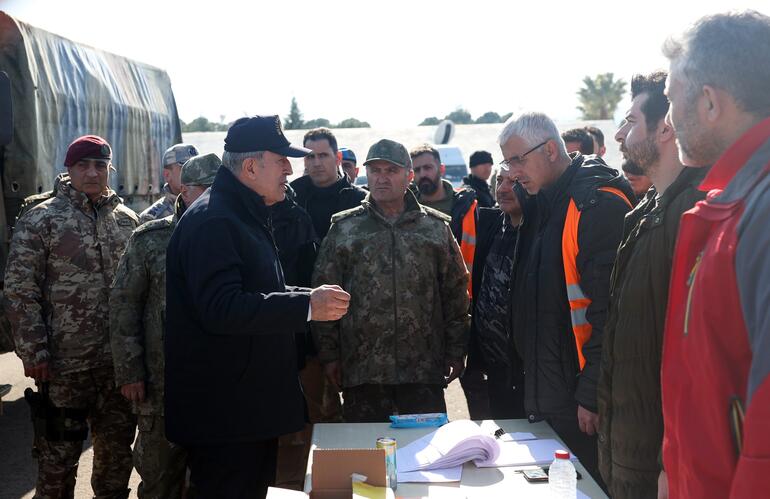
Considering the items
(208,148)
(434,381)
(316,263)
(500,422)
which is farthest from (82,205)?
(208,148)

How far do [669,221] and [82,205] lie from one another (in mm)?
3550

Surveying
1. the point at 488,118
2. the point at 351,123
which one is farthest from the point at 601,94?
the point at 351,123

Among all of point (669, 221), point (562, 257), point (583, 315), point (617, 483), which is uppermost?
point (669, 221)

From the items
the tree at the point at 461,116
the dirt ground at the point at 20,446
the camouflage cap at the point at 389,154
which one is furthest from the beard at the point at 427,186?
the tree at the point at 461,116

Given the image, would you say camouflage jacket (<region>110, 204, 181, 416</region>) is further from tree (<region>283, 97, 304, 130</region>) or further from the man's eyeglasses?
tree (<region>283, 97, 304, 130</region>)

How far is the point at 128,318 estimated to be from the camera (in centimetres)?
391

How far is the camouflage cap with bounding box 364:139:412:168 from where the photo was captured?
432cm

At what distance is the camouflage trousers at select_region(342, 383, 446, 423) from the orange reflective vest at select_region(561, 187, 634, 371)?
124 cm

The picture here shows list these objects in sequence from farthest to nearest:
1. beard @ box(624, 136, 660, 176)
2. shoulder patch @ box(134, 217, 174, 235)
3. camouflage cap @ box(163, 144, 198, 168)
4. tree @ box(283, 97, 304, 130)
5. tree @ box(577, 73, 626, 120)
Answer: tree @ box(283, 97, 304, 130)
tree @ box(577, 73, 626, 120)
camouflage cap @ box(163, 144, 198, 168)
shoulder patch @ box(134, 217, 174, 235)
beard @ box(624, 136, 660, 176)

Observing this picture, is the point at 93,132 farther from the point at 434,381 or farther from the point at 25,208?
the point at 434,381

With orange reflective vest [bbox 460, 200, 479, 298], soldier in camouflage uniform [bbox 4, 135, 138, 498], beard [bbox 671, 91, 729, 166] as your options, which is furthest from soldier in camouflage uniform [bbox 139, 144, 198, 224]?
beard [bbox 671, 91, 729, 166]

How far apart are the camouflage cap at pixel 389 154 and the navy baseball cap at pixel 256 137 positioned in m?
1.17

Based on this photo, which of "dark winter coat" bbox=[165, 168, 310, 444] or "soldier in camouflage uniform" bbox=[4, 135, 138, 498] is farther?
"soldier in camouflage uniform" bbox=[4, 135, 138, 498]

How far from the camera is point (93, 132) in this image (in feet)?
25.0
